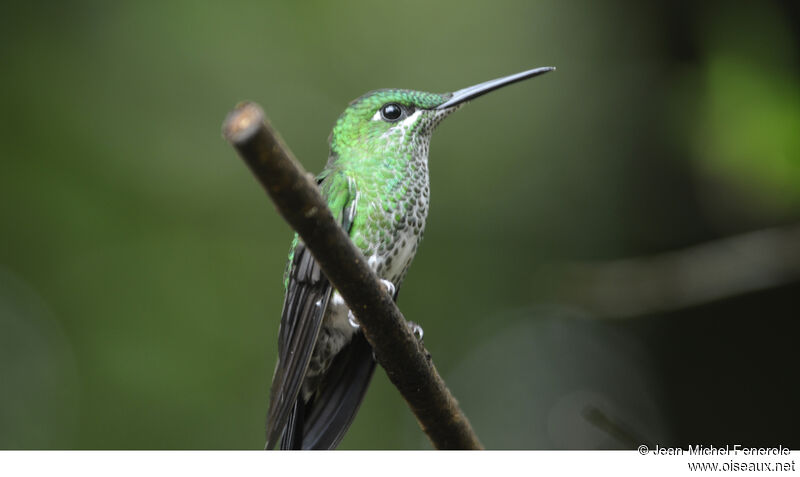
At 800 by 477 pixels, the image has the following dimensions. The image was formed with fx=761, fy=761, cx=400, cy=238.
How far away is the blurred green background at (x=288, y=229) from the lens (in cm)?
406

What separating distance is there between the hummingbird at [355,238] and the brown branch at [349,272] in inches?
17.4

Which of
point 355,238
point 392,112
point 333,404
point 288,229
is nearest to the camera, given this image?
point 355,238

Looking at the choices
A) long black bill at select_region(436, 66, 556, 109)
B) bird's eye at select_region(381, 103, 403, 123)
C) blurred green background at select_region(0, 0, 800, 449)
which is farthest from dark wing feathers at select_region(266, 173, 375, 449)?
blurred green background at select_region(0, 0, 800, 449)

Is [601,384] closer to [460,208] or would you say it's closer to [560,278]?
[460,208]

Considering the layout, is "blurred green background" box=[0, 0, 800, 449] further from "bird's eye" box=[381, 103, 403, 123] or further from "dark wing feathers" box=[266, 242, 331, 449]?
"dark wing feathers" box=[266, 242, 331, 449]

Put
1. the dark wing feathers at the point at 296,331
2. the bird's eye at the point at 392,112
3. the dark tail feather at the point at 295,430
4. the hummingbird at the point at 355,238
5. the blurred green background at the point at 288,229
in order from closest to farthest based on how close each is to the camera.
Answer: the dark wing feathers at the point at 296,331, the hummingbird at the point at 355,238, the dark tail feather at the point at 295,430, the bird's eye at the point at 392,112, the blurred green background at the point at 288,229

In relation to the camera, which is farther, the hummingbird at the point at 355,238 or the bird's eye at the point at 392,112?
the bird's eye at the point at 392,112

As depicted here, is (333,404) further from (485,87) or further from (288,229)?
(288,229)

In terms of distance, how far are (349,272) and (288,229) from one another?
3.21 meters

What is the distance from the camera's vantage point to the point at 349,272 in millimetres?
1331

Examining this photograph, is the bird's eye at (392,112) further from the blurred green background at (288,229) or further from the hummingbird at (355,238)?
the blurred green background at (288,229)

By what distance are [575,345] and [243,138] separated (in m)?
3.85

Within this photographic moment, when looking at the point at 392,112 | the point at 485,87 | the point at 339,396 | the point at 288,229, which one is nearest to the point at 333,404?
the point at 339,396

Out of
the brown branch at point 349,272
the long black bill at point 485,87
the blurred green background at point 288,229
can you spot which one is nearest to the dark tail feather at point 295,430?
the brown branch at point 349,272
